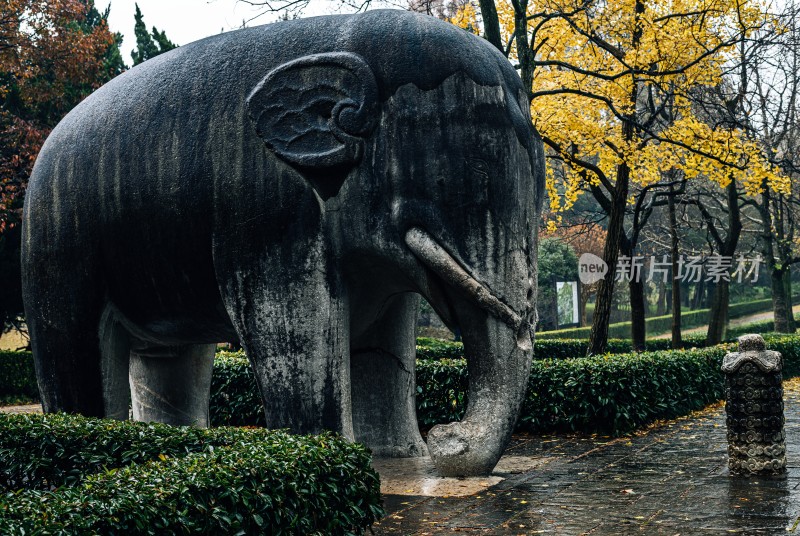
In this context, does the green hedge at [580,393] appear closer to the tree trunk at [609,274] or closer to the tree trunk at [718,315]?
the tree trunk at [609,274]

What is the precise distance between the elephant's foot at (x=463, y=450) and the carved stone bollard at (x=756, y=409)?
2.35m

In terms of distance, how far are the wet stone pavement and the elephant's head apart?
66cm

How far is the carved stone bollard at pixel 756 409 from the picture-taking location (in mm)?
7098

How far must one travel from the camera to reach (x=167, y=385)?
24.0ft

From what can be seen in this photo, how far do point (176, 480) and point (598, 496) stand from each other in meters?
3.49

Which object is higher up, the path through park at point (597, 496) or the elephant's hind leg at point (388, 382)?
the elephant's hind leg at point (388, 382)

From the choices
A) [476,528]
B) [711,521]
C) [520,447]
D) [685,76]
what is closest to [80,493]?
[476,528]

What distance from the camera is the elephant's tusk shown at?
18.4ft

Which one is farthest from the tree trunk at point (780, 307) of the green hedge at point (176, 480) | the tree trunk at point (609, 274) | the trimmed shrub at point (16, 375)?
the green hedge at point (176, 480)

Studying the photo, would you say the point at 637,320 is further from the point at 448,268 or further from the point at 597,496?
the point at 448,268

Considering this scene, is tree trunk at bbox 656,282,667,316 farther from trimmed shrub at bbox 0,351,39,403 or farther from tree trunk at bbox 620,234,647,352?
trimmed shrub at bbox 0,351,39,403

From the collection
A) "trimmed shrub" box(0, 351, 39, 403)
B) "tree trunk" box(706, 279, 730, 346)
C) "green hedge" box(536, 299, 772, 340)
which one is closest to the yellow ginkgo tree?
"tree trunk" box(706, 279, 730, 346)

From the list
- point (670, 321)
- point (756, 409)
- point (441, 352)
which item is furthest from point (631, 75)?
point (670, 321)

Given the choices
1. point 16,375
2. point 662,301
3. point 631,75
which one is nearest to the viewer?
point 631,75
